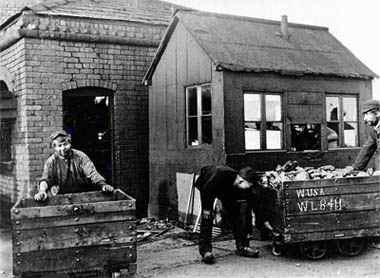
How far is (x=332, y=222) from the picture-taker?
260 inches

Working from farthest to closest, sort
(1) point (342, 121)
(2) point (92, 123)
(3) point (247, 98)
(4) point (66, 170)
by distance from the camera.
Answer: (2) point (92, 123)
(1) point (342, 121)
(3) point (247, 98)
(4) point (66, 170)

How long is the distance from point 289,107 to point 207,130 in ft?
5.65

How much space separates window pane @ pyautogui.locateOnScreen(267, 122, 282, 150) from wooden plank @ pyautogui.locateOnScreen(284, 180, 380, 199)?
8.50 feet

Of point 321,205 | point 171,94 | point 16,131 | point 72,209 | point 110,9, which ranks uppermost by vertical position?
point 110,9

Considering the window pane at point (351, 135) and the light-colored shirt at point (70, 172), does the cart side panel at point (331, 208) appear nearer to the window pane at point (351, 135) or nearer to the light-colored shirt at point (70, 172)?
the light-colored shirt at point (70, 172)

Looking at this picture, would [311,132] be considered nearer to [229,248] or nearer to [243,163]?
[243,163]

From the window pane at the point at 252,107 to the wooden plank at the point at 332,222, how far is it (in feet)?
9.27

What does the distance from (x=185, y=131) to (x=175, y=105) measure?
679 mm

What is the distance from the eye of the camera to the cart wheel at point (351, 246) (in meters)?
6.89

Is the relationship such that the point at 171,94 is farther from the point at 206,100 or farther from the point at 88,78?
the point at 88,78

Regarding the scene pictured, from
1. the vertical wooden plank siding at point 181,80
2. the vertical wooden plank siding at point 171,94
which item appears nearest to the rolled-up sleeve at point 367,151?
the vertical wooden plank siding at point 181,80

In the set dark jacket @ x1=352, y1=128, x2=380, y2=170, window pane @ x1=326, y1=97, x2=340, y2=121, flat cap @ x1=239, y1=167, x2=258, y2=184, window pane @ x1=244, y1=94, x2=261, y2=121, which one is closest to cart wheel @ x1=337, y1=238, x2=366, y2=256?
dark jacket @ x1=352, y1=128, x2=380, y2=170

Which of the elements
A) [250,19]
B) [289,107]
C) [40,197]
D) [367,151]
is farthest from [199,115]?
[40,197]

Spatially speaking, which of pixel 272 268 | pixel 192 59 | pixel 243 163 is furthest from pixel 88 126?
pixel 272 268
